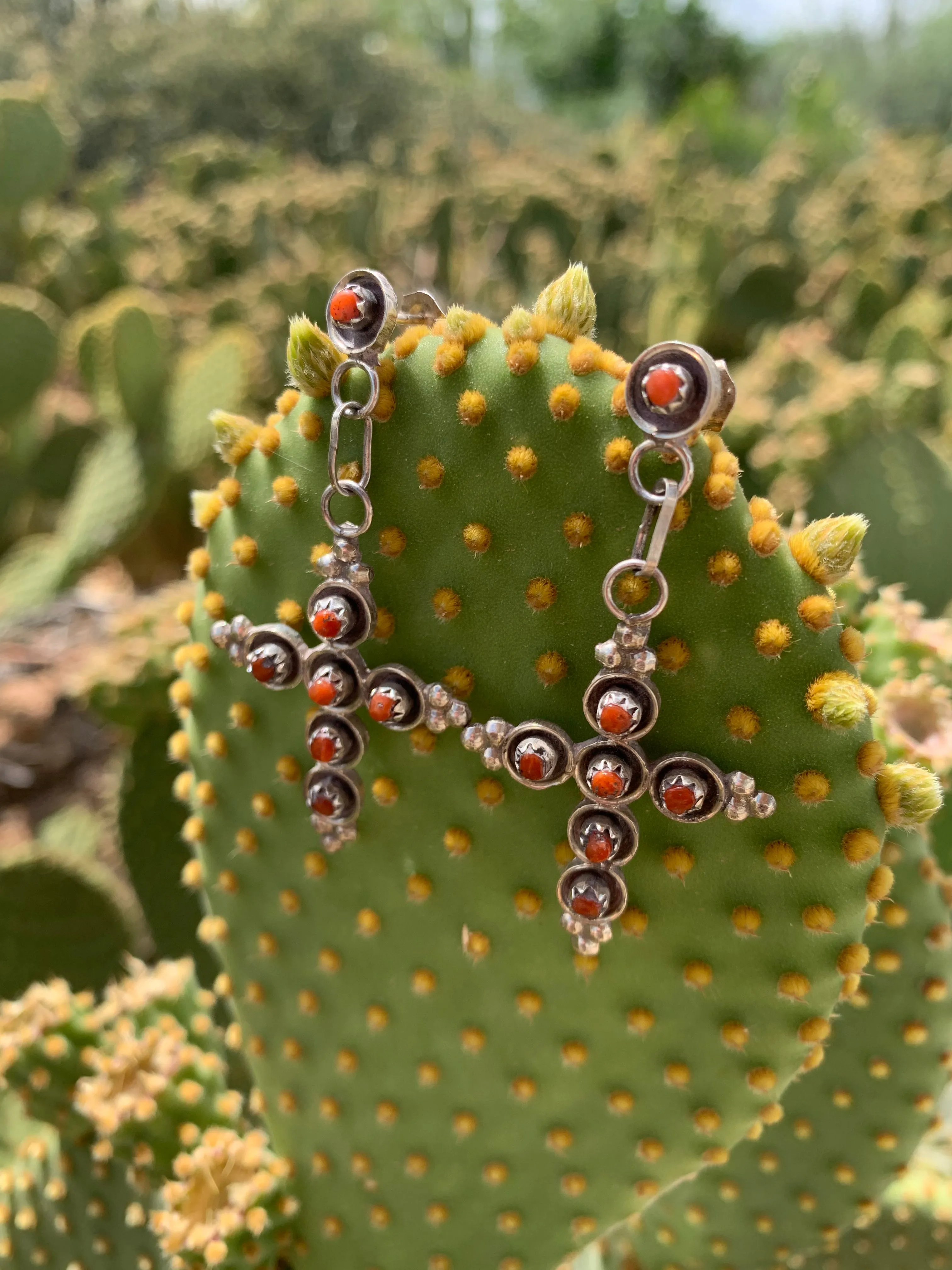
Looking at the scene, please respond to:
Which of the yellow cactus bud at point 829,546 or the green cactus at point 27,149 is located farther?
the green cactus at point 27,149

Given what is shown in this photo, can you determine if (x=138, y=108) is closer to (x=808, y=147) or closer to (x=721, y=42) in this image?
(x=808, y=147)

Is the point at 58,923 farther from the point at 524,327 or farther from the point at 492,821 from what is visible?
the point at 524,327

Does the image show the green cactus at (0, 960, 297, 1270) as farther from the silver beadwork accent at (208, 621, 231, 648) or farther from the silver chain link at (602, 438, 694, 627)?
Answer: the silver chain link at (602, 438, 694, 627)

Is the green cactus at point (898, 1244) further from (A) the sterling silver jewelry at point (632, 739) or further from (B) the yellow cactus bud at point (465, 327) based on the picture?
(B) the yellow cactus bud at point (465, 327)

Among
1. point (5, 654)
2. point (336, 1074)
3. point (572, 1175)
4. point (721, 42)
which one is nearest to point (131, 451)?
point (5, 654)

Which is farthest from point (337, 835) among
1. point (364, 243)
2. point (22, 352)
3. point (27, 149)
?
point (364, 243)

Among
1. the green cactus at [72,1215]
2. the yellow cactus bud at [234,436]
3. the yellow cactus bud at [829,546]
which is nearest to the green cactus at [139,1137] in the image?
the green cactus at [72,1215]
